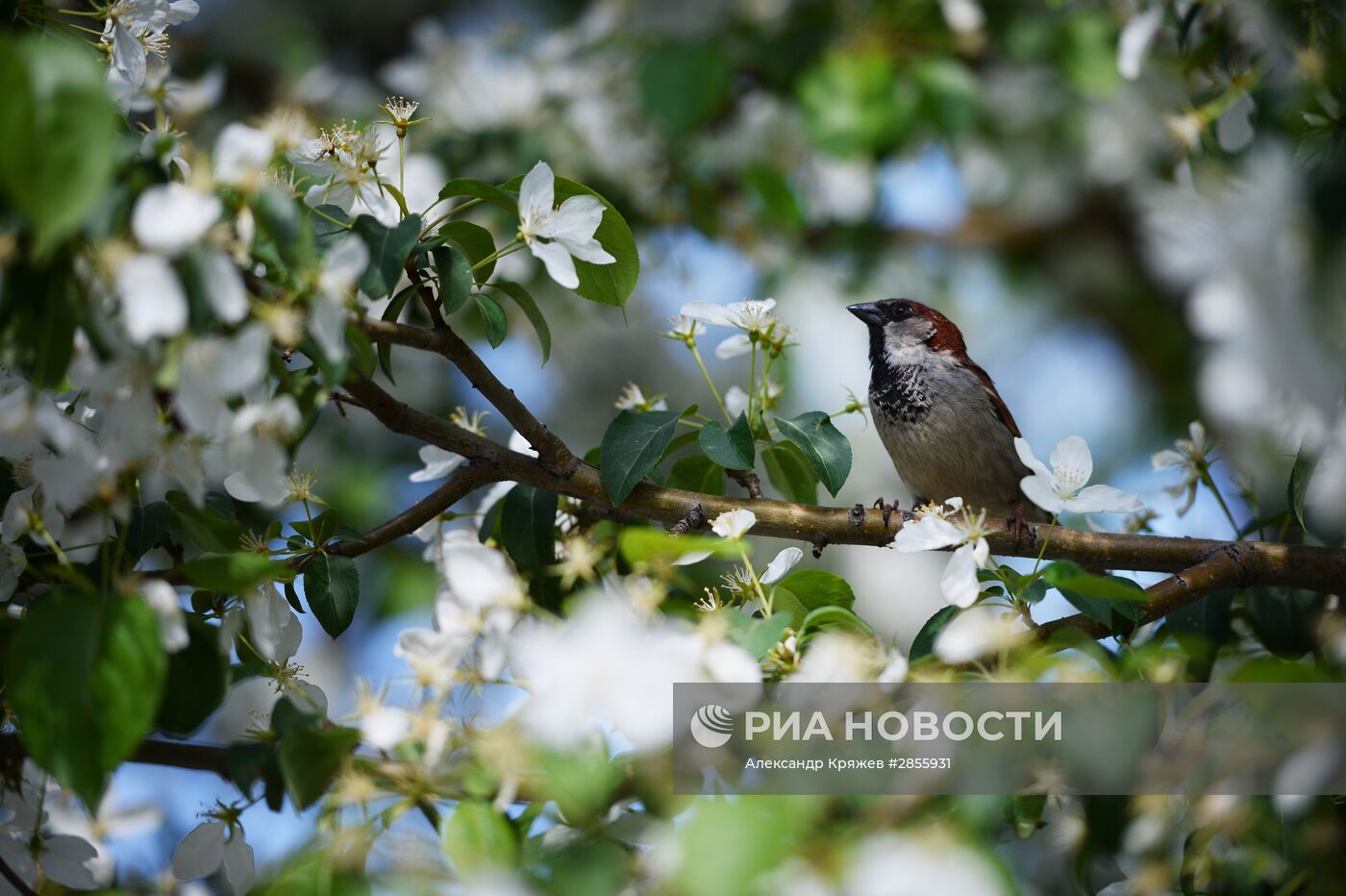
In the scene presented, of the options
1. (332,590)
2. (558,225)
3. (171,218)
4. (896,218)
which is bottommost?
(332,590)

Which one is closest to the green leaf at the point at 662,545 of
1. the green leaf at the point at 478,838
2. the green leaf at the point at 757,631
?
the green leaf at the point at 757,631

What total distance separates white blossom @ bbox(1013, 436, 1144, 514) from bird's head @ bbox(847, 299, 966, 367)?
1.60 meters

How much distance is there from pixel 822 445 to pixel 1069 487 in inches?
14.2

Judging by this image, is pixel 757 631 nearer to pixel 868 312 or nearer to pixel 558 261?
pixel 558 261

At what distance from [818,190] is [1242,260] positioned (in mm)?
2980

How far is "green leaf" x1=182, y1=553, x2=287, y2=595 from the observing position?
1236mm

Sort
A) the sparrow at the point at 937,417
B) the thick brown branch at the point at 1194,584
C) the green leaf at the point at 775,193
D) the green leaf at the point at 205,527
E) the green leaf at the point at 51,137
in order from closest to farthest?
the green leaf at the point at 51,137
the green leaf at the point at 205,527
the thick brown branch at the point at 1194,584
the sparrow at the point at 937,417
the green leaf at the point at 775,193

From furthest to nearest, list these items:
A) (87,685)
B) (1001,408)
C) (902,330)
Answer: (902,330), (1001,408), (87,685)

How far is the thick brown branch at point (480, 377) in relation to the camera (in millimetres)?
1449

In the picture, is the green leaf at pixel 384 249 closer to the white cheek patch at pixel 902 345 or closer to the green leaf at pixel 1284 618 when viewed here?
the green leaf at pixel 1284 618

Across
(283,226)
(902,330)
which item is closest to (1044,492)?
(283,226)

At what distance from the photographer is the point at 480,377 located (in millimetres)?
1620

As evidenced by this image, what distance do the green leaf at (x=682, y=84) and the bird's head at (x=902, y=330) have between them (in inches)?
27.6

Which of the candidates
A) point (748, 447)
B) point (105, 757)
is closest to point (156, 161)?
point (105, 757)
